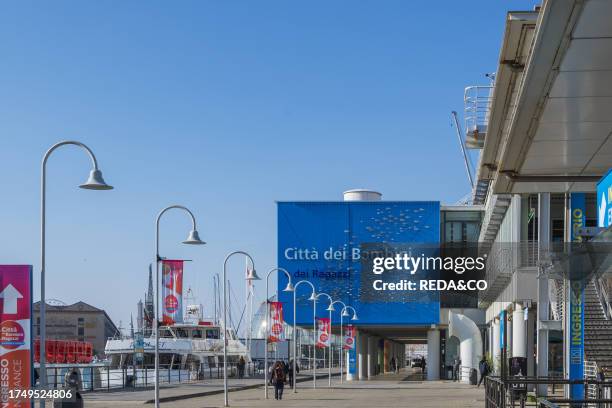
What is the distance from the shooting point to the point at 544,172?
599 inches

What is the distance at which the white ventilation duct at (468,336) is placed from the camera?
5756 centimetres

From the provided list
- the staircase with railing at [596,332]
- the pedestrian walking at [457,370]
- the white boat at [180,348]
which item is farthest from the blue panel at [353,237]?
the staircase with railing at [596,332]

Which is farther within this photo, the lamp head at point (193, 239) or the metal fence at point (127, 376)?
the metal fence at point (127, 376)

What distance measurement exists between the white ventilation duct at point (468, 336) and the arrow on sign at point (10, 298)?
42.3 metres

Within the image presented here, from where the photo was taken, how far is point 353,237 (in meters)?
67.9

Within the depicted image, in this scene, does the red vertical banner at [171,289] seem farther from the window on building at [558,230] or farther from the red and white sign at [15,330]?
the window on building at [558,230]

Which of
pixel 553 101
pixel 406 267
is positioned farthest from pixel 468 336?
pixel 553 101

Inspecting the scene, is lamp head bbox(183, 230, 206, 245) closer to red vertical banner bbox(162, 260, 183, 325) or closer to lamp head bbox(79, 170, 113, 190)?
red vertical banner bbox(162, 260, 183, 325)

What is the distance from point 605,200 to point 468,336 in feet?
157

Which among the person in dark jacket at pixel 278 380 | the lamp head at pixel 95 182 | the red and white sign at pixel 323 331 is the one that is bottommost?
the person in dark jacket at pixel 278 380

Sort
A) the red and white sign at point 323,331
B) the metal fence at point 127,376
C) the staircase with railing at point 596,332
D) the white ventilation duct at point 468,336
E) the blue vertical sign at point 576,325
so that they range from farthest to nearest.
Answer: the white ventilation duct at point 468,336 < the red and white sign at point 323,331 < the metal fence at point 127,376 < the staircase with railing at point 596,332 < the blue vertical sign at point 576,325

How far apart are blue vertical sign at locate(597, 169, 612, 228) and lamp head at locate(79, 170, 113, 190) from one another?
1028 cm

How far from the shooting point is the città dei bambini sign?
67.6 meters

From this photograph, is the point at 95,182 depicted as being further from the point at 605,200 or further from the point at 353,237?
the point at 353,237
